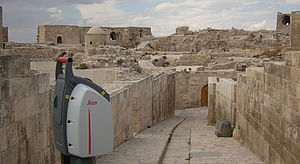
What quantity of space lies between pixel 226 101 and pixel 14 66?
8.69m

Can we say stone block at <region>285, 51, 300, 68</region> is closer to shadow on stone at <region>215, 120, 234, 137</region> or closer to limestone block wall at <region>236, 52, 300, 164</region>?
limestone block wall at <region>236, 52, 300, 164</region>

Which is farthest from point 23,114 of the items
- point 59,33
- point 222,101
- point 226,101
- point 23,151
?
point 59,33

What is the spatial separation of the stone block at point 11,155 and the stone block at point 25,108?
0.34 m

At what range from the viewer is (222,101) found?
12.6m

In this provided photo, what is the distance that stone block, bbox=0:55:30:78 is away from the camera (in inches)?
154

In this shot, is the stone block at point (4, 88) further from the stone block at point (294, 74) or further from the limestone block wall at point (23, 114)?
the stone block at point (294, 74)

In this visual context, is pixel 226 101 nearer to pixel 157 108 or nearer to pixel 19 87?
pixel 157 108

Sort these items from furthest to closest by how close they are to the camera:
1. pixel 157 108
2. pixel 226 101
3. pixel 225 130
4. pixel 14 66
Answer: pixel 157 108 < pixel 226 101 < pixel 225 130 < pixel 14 66

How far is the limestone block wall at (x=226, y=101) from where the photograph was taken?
35.1 feet

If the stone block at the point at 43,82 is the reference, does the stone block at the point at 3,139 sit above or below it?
below

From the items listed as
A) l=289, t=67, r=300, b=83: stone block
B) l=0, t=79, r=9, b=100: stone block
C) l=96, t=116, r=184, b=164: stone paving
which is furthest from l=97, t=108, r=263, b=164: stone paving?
l=0, t=79, r=9, b=100: stone block

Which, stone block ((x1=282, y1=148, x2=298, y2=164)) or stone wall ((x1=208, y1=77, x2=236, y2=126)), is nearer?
stone block ((x1=282, y1=148, x2=298, y2=164))

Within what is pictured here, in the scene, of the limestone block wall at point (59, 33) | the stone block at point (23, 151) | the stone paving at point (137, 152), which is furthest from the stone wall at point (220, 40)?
the stone block at point (23, 151)

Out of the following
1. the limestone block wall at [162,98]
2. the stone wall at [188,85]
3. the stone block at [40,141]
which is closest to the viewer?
the stone block at [40,141]
